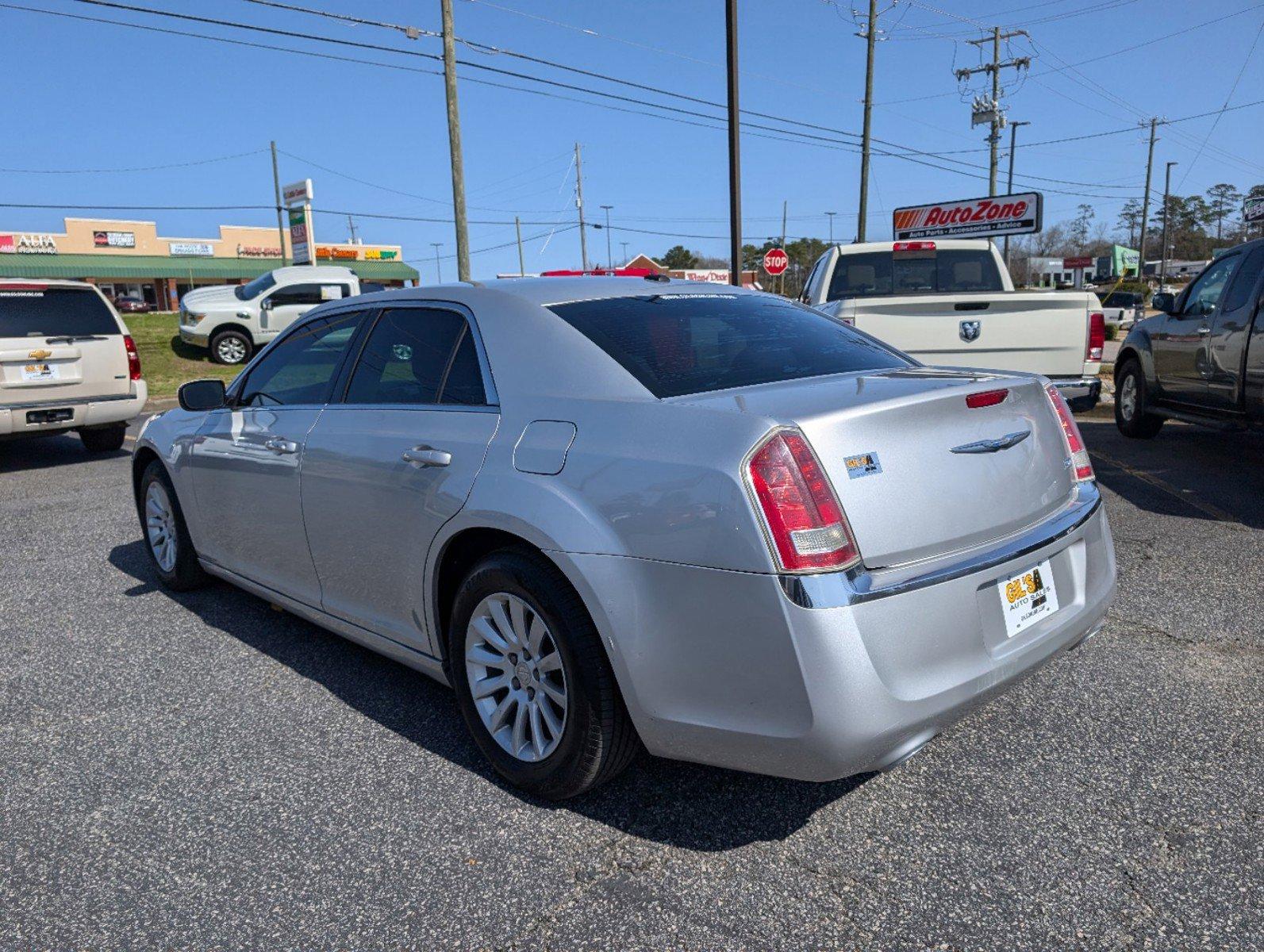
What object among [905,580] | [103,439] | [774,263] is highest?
[774,263]

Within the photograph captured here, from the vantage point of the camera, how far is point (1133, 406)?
9422 mm

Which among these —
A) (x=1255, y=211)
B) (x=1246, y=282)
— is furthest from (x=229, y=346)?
(x=1255, y=211)

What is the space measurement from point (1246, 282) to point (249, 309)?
1747cm

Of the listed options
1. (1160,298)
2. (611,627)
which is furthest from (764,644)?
(1160,298)

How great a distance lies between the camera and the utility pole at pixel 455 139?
65.1ft

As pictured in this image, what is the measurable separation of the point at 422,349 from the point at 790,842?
2.08m

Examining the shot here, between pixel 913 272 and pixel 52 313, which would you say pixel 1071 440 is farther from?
pixel 52 313

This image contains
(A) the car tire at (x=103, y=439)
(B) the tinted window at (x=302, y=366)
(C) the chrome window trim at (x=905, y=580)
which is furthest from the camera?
(A) the car tire at (x=103, y=439)

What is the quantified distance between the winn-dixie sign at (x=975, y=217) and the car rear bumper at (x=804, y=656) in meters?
22.6

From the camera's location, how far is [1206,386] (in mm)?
7707

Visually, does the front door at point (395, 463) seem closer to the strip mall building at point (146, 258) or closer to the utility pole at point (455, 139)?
the utility pole at point (455, 139)

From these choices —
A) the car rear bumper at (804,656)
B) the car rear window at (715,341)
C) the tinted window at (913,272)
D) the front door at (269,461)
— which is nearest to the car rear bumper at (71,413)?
the front door at (269,461)

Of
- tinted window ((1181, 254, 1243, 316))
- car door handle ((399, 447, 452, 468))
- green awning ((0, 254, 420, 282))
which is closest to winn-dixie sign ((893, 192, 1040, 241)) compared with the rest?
tinted window ((1181, 254, 1243, 316))

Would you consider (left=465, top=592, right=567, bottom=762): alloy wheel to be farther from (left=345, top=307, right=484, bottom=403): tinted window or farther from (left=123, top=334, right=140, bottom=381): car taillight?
(left=123, top=334, right=140, bottom=381): car taillight
